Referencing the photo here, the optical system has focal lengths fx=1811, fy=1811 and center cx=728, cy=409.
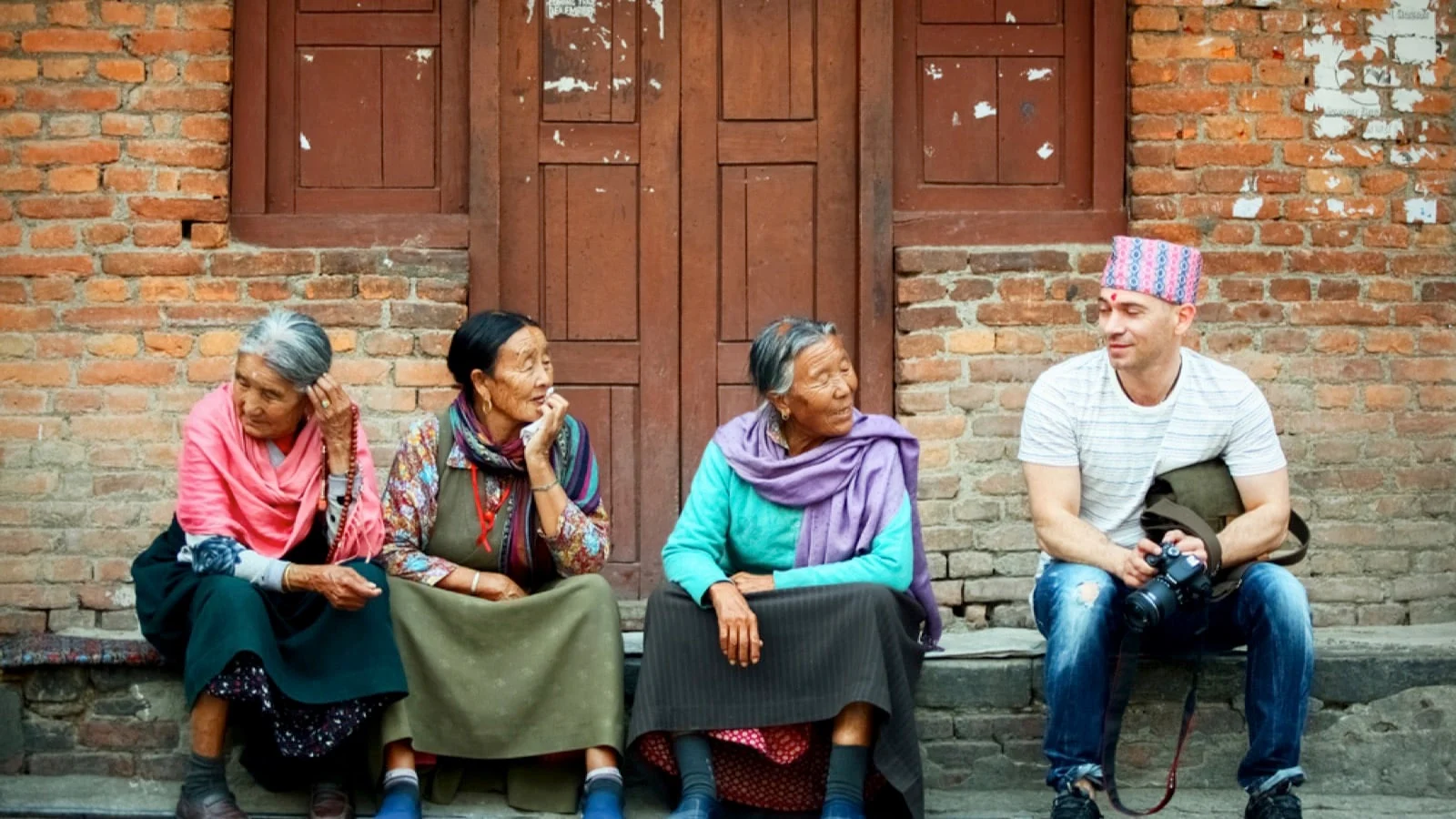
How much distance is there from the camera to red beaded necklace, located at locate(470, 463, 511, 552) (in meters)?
4.84

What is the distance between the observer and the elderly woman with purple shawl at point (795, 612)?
4.48m

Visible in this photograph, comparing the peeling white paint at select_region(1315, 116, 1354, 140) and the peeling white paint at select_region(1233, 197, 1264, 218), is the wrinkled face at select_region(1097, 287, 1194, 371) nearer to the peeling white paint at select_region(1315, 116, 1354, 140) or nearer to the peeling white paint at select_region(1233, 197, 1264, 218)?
the peeling white paint at select_region(1233, 197, 1264, 218)

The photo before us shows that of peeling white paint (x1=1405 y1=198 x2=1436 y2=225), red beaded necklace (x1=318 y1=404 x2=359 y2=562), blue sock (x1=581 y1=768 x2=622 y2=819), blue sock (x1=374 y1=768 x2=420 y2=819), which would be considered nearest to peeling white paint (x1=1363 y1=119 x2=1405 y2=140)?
peeling white paint (x1=1405 y1=198 x2=1436 y2=225)

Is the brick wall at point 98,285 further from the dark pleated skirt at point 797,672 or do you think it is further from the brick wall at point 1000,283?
the dark pleated skirt at point 797,672

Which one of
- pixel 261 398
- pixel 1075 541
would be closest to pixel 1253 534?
pixel 1075 541

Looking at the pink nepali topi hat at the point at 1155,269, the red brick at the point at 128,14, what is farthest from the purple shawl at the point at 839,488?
the red brick at the point at 128,14

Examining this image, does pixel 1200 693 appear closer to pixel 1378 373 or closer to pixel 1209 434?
pixel 1209 434

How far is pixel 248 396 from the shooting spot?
4.68 meters

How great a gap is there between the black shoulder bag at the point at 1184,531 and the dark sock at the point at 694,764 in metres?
0.98

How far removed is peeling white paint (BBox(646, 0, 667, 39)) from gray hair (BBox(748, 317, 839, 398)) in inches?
58.9

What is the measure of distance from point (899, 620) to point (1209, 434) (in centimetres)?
94

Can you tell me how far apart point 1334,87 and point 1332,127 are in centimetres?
13

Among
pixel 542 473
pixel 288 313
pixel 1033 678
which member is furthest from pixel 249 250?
pixel 1033 678

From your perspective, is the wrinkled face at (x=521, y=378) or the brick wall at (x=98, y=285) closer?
the wrinkled face at (x=521, y=378)
